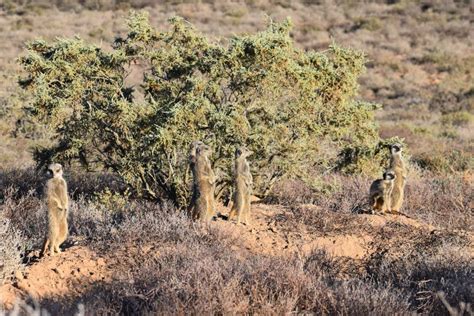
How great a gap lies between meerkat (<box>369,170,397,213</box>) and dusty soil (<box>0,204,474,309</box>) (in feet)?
0.97

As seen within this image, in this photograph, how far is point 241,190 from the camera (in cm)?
893

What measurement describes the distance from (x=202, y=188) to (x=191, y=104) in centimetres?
134

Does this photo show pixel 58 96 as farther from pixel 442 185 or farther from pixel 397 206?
pixel 442 185

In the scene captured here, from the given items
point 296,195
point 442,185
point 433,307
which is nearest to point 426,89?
point 442,185

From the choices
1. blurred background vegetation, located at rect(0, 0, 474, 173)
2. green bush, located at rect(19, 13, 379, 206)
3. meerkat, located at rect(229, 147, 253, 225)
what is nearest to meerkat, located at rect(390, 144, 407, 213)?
green bush, located at rect(19, 13, 379, 206)

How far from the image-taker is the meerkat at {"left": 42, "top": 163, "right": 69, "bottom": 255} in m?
7.68

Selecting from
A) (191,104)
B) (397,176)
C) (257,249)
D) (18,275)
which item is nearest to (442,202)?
(397,176)

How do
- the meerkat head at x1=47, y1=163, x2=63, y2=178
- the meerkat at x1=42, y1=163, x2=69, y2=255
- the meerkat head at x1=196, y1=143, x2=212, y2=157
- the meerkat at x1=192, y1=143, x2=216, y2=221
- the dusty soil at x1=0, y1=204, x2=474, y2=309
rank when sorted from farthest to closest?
the meerkat head at x1=196, y1=143, x2=212, y2=157 → the meerkat at x1=192, y1=143, x2=216, y2=221 → the meerkat head at x1=47, y1=163, x2=63, y2=178 → the meerkat at x1=42, y1=163, x2=69, y2=255 → the dusty soil at x1=0, y1=204, x2=474, y2=309

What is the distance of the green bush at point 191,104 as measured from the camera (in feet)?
31.9

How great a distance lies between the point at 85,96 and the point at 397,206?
502 cm

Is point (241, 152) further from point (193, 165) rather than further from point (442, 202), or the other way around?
point (442, 202)

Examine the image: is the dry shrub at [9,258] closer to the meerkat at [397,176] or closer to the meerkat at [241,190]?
the meerkat at [241,190]

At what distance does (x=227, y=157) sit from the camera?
10.1 m

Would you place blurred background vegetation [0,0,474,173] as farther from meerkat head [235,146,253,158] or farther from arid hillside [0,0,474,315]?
meerkat head [235,146,253,158]
